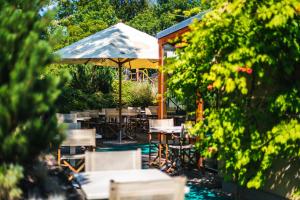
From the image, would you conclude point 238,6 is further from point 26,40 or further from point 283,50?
point 26,40

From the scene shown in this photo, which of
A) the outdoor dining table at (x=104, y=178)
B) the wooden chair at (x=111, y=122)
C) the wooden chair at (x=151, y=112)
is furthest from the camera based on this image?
the wooden chair at (x=151, y=112)

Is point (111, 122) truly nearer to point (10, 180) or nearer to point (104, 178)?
point (104, 178)

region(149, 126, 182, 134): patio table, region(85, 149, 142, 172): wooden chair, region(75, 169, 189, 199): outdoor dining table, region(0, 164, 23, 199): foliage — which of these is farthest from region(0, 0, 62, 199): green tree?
region(149, 126, 182, 134): patio table

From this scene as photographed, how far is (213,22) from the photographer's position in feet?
14.4

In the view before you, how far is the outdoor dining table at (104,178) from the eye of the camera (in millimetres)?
3192

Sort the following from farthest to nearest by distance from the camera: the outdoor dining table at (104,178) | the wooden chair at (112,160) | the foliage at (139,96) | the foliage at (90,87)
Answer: the foliage at (139,96)
the foliage at (90,87)
the wooden chair at (112,160)
the outdoor dining table at (104,178)

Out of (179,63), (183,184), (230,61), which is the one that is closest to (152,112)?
(179,63)

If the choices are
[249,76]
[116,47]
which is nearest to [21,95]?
[249,76]

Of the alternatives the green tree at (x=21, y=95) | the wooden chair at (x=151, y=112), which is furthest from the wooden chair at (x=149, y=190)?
the wooden chair at (x=151, y=112)

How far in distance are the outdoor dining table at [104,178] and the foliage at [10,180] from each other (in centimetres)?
51

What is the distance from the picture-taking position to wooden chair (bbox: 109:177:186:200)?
9.02 ft

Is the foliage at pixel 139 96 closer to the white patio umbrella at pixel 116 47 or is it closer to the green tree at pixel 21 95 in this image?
the white patio umbrella at pixel 116 47

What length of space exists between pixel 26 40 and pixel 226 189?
442cm

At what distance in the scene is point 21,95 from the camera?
2.74 metres
